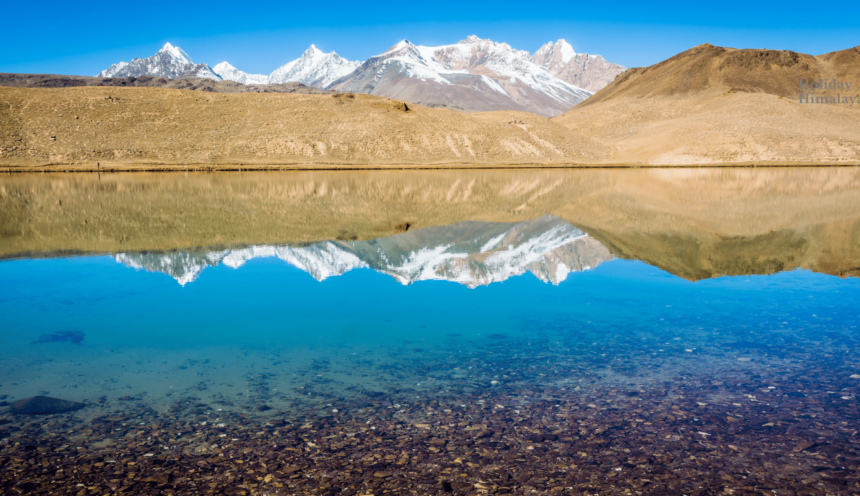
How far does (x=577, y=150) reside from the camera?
10769 centimetres

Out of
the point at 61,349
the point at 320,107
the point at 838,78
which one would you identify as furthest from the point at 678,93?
the point at 61,349

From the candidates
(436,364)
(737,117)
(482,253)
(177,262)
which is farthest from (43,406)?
(737,117)

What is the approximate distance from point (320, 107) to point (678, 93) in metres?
120

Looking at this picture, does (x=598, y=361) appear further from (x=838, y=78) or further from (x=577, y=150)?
(x=838, y=78)

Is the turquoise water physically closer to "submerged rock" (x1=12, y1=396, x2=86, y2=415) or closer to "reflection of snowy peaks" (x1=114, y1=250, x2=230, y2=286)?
"submerged rock" (x1=12, y1=396, x2=86, y2=415)

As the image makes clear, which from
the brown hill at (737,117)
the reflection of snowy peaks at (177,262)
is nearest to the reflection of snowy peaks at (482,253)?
the reflection of snowy peaks at (177,262)

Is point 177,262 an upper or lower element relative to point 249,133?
lower

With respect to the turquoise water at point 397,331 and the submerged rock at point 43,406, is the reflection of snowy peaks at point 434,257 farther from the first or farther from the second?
the submerged rock at point 43,406

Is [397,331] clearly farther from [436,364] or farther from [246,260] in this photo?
[246,260]

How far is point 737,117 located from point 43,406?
131 m

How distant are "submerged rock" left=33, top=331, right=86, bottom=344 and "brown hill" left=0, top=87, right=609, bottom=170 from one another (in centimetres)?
7750

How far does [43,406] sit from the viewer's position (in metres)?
7.42

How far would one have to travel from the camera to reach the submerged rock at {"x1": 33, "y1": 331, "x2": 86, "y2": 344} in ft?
34.0

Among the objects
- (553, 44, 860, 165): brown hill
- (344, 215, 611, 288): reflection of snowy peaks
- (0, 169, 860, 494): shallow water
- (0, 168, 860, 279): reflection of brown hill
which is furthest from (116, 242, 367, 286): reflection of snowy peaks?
(553, 44, 860, 165): brown hill
